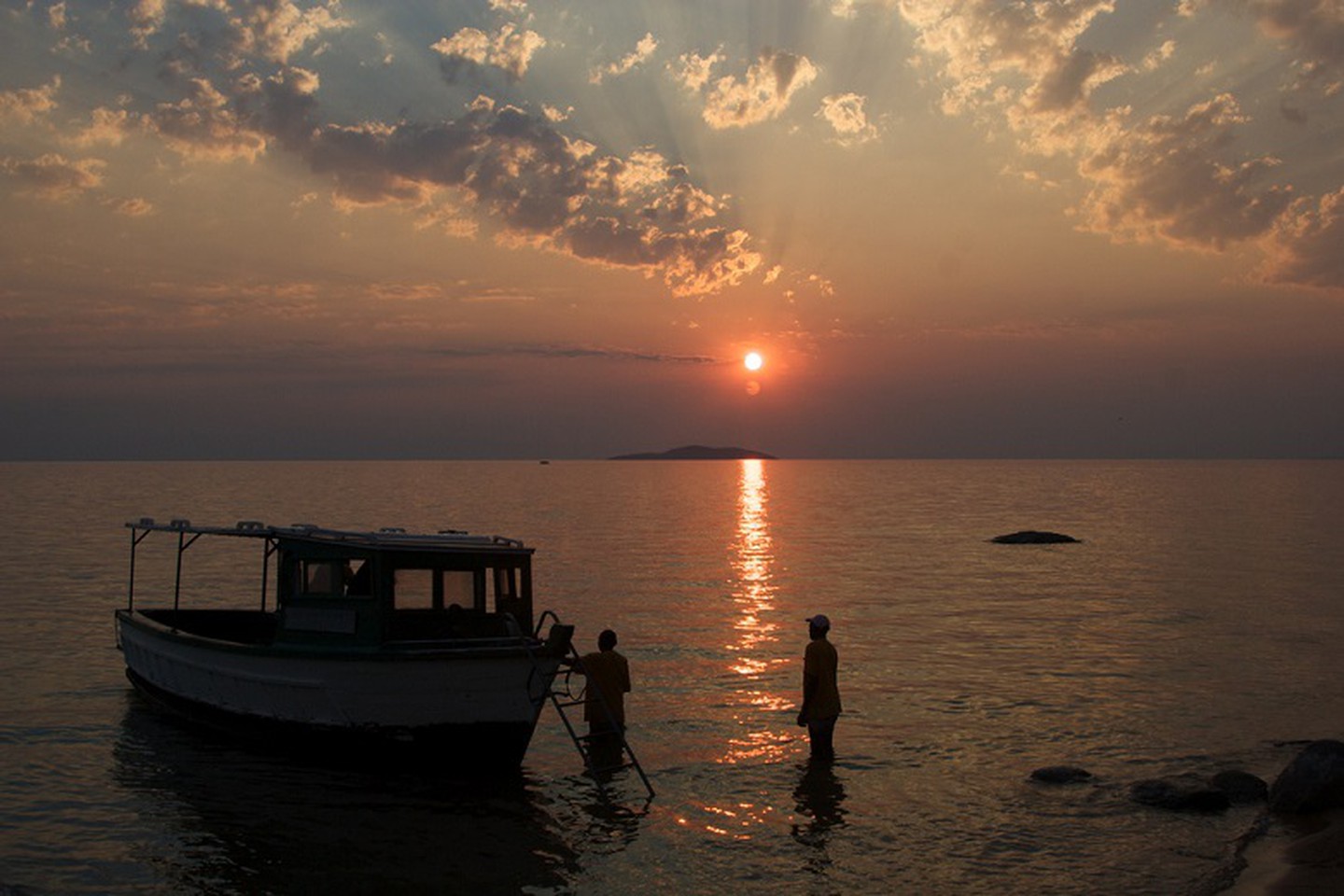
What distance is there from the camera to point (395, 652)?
56.0 feet

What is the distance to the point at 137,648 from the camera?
904 inches

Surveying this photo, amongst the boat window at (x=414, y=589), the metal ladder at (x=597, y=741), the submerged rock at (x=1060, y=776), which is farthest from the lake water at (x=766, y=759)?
the boat window at (x=414, y=589)

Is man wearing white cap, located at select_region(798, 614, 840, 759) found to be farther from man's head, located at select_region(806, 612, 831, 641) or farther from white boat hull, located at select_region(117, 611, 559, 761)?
white boat hull, located at select_region(117, 611, 559, 761)

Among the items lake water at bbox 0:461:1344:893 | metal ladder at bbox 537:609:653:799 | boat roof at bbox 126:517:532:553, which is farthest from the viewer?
boat roof at bbox 126:517:532:553

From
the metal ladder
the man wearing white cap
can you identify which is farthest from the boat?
the man wearing white cap

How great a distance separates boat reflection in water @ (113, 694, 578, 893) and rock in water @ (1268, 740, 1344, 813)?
9.97m

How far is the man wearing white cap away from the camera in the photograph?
16797mm

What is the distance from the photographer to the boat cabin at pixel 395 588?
17719 millimetres

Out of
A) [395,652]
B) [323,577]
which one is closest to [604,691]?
[395,652]

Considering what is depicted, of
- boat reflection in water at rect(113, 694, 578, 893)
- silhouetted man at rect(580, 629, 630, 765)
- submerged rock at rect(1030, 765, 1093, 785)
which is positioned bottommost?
boat reflection in water at rect(113, 694, 578, 893)

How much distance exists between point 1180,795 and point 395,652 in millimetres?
11880

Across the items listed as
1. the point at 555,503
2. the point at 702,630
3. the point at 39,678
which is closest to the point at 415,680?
the point at 39,678

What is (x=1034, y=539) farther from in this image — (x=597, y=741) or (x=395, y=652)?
(x=395, y=652)

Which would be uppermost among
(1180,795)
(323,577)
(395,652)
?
(323,577)
